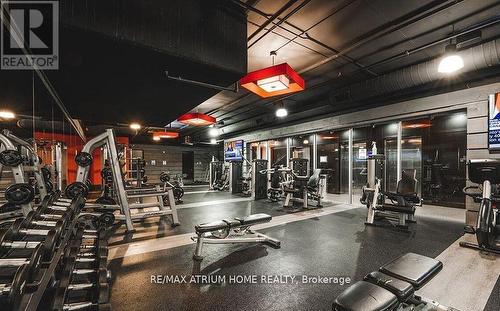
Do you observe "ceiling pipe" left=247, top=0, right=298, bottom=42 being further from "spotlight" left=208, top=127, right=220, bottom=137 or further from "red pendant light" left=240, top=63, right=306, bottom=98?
"spotlight" left=208, top=127, right=220, bottom=137

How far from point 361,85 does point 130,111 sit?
5.45m

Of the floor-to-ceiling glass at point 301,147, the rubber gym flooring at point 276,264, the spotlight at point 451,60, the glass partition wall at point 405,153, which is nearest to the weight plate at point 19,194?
the rubber gym flooring at point 276,264

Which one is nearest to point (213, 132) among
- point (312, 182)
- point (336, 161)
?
point (336, 161)

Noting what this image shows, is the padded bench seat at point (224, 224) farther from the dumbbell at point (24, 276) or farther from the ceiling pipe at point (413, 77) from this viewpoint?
the ceiling pipe at point (413, 77)

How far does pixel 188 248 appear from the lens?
3.21 meters

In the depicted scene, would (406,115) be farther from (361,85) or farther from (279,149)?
(279,149)

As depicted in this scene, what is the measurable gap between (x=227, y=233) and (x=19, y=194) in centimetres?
260

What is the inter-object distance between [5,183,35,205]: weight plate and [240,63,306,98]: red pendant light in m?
3.21

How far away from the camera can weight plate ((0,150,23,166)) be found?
2.97 metres

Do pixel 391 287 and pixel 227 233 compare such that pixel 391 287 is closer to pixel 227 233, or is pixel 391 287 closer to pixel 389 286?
pixel 389 286

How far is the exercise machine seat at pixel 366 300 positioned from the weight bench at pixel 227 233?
2068 mm

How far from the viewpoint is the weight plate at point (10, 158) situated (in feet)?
A: 9.75

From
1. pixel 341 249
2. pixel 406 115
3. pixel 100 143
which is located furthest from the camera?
pixel 406 115

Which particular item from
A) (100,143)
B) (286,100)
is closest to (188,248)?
(100,143)
